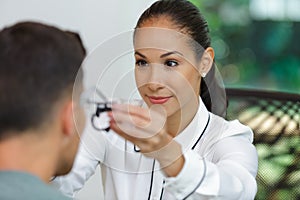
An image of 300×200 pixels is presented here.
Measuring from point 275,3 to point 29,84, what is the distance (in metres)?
1.37

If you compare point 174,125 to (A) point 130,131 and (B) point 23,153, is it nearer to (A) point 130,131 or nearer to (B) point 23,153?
(A) point 130,131

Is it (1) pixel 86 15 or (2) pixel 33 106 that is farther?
(1) pixel 86 15

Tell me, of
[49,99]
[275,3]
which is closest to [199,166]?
[49,99]

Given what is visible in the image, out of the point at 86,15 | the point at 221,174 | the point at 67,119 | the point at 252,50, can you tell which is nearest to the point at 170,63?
the point at 221,174

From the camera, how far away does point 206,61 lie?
121 cm

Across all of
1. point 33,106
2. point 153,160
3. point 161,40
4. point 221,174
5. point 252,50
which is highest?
point 33,106

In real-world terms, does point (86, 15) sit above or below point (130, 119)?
below

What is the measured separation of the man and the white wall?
0.99 metres

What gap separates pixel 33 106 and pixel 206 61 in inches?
22.5

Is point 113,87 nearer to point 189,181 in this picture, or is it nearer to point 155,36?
point 155,36

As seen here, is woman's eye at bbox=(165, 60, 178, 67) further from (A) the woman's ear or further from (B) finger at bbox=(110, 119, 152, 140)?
(B) finger at bbox=(110, 119, 152, 140)

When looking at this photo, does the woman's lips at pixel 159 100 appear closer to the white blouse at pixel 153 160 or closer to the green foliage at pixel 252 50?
the white blouse at pixel 153 160

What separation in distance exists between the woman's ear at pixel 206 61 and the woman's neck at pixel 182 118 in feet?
0.19

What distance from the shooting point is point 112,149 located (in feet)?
4.13
